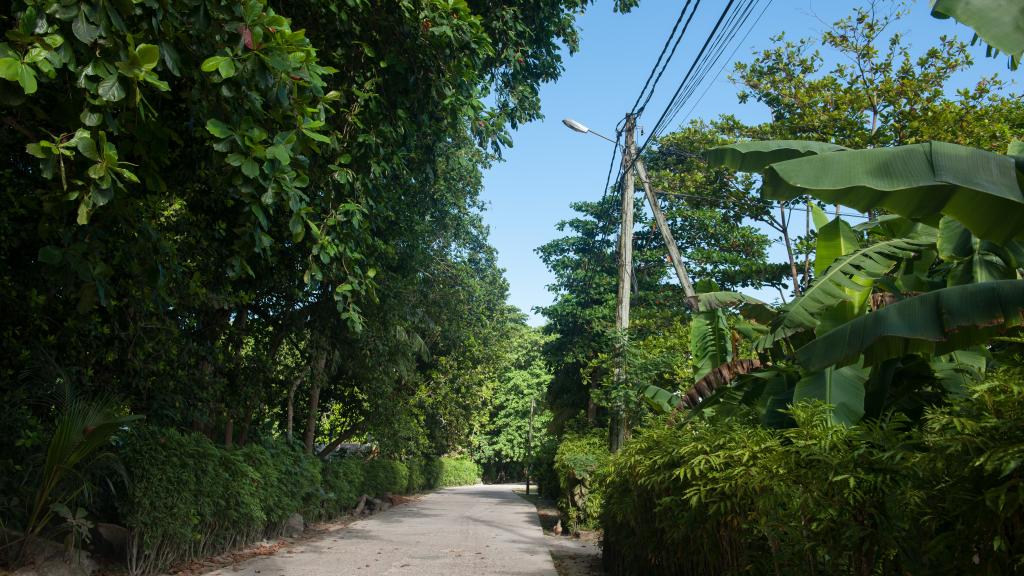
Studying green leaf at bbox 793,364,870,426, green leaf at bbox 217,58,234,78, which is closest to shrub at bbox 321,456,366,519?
green leaf at bbox 793,364,870,426

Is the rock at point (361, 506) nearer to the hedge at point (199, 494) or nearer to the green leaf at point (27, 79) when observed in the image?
the hedge at point (199, 494)

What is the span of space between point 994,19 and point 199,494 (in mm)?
9056

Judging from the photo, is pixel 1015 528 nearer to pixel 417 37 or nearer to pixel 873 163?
pixel 873 163

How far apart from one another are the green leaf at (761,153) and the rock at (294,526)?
11.1 m

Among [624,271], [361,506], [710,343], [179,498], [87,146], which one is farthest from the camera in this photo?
[361,506]

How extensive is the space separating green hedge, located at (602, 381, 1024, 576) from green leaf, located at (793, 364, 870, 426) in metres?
0.96

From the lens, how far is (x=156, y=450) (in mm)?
8172

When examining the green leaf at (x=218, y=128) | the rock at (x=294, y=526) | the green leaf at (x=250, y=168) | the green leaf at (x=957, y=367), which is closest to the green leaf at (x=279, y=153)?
the green leaf at (x=250, y=168)

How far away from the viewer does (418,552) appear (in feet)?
38.0

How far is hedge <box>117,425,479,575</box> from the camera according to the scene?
794 cm

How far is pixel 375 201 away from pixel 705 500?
6.11 metres

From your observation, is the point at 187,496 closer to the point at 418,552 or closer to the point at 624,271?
the point at 418,552

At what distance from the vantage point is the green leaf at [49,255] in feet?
17.6

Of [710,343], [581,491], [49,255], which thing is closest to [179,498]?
[49,255]
